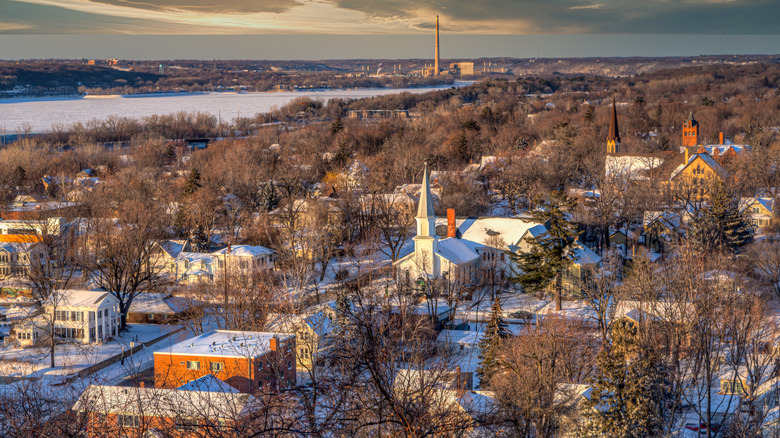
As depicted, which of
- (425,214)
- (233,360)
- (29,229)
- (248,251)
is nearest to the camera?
(233,360)

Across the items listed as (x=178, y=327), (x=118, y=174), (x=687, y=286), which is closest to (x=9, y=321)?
(x=178, y=327)

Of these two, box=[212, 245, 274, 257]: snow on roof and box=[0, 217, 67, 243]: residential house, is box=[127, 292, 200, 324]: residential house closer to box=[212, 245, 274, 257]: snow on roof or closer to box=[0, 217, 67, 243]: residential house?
box=[212, 245, 274, 257]: snow on roof

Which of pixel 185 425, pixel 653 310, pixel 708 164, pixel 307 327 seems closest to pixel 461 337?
pixel 307 327

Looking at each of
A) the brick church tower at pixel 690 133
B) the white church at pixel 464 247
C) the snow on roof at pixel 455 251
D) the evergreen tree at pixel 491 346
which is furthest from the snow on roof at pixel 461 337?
the brick church tower at pixel 690 133

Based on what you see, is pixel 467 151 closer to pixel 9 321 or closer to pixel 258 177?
pixel 258 177

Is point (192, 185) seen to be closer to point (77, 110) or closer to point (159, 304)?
point (159, 304)

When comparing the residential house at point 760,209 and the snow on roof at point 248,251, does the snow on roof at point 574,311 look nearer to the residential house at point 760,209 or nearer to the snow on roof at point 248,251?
the snow on roof at point 248,251
